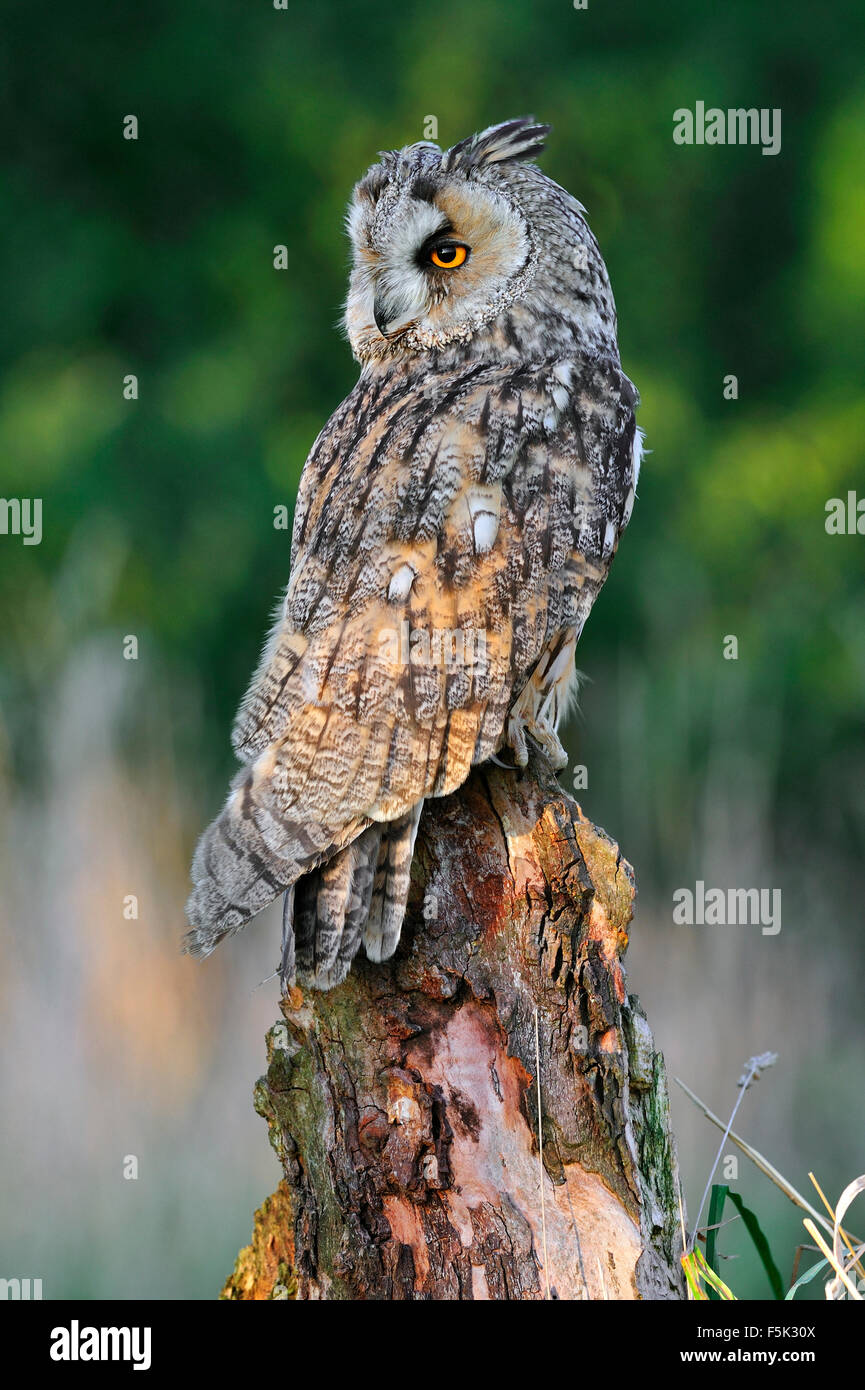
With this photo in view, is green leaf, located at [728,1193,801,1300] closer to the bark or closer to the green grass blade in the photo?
the green grass blade

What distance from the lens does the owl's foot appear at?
1.91m

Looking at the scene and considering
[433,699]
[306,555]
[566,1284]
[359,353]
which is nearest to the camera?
[566,1284]

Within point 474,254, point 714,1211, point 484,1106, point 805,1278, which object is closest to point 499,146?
point 474,254

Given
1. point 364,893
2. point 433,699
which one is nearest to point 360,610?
point 433,699

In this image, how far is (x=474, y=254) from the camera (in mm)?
2049

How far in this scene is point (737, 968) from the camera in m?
3.51

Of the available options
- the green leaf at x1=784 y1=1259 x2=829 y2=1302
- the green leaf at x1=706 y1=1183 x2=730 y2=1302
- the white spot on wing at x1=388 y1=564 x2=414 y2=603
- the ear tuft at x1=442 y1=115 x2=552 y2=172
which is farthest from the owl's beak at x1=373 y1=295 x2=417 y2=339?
the green leaf at x1=784 y1=1259 x2=829 y2=1302
